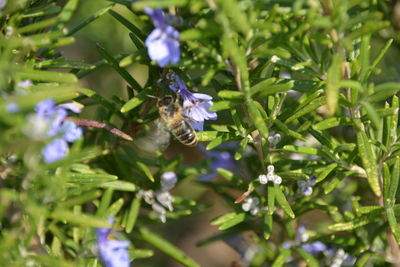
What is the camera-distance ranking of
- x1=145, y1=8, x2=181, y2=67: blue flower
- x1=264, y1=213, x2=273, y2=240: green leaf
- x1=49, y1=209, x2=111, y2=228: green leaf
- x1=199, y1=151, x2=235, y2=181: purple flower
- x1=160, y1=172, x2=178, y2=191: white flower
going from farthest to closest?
1. x1=199, y1=151, x2=235, y2=181: purple flower
2. x1=160, y1=172, x2=178, y2=191: white flower
3. x1=264, y1=213, x2=273, y2=240: green leaf
4. x1=145, y1=8, x2=181, y2=67: blue flower
5. x1=49, y1=209, x2=111, y2=228: green leaf

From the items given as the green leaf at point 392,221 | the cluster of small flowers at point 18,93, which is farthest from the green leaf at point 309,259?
the cluster of small flowers at point 18,93

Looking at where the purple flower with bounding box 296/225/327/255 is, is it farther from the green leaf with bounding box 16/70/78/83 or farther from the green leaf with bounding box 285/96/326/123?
the green leaf with bounding box 16/70/78/83

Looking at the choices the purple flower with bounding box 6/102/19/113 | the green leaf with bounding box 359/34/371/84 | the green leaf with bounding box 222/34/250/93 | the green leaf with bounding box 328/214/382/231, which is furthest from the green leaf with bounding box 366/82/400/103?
the purple flower with bounding box 6/102/19/113

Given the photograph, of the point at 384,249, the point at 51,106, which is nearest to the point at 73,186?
the point at 51,106

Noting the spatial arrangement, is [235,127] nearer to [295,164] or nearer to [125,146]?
[295,164]

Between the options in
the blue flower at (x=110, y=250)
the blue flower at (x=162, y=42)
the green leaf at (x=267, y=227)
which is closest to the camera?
the blue flower at (x=162, y=42)

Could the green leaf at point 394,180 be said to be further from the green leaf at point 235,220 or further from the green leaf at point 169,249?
the green leaf at point 169,249
